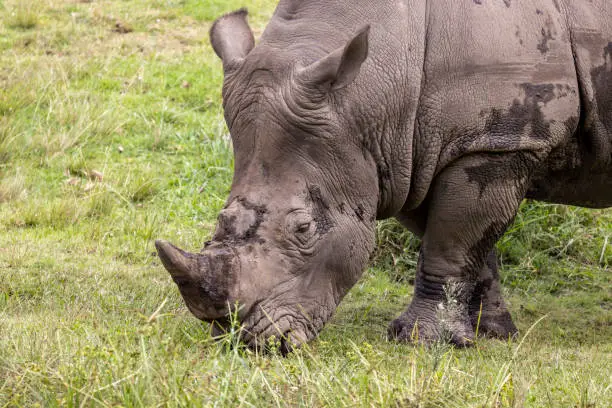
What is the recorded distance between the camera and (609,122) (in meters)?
5.88

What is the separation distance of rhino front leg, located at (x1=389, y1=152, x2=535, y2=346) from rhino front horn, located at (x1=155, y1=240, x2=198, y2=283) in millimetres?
1308

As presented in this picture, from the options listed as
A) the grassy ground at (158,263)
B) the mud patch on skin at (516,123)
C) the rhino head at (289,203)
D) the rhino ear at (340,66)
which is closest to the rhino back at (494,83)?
the mud patch on skin at (516,123)

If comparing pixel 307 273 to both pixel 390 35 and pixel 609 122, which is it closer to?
pixel 390 35

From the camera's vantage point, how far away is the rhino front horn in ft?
15.5

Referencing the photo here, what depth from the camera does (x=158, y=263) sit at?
748cm

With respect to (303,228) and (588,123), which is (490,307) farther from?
(303,228)

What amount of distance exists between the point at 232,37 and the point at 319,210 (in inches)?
48.7

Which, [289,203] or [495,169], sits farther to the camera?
[495,169]

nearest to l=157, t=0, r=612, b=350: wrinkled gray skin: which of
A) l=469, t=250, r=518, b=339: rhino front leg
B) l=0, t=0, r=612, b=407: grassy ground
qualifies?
l=0, t=0, r=612, b=407: grassy ground

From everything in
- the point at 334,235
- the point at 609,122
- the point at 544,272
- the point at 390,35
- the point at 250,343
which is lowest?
the point at 544,272

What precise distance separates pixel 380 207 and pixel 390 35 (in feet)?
3.05

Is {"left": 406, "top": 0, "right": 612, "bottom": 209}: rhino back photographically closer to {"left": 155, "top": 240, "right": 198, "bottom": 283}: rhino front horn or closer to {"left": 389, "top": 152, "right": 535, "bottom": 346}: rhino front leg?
{"left": 389, "top": 152, "right": 535, "bottom": 346}: rhino front leg

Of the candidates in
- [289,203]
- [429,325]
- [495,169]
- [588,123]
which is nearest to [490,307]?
[429,325]

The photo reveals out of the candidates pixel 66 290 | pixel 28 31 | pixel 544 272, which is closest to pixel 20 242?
pixel 66 290
